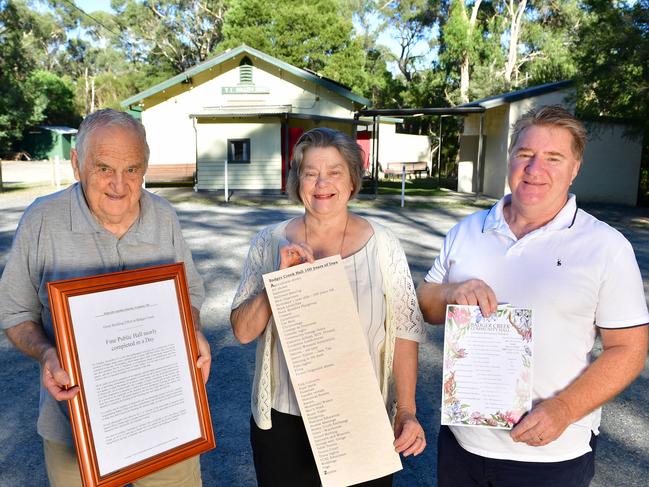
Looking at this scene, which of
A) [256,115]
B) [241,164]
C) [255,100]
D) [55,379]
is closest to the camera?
[55,379]

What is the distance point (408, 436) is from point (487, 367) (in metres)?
0.40

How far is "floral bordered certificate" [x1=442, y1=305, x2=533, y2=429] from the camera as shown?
1885 mm

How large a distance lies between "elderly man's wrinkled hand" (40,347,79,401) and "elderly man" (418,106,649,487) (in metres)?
1.36

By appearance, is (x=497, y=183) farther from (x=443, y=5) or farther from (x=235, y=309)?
(x=443, y=5)

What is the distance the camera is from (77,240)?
2.08 metres

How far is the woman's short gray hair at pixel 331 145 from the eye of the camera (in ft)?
7.00

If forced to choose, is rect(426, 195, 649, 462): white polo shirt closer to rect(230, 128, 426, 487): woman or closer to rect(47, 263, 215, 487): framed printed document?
rect(230, 128, 426, 487): woman

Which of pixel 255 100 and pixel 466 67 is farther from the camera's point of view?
pixel 466 67

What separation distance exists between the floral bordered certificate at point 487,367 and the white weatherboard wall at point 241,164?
20711mm

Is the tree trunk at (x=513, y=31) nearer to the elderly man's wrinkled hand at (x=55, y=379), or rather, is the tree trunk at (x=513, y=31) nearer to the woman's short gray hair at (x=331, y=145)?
the woman's short gray hair at (x=331, y=145)

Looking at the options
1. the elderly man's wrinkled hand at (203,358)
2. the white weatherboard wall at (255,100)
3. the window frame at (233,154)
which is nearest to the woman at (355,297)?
the elderly man's wrinkled hand at (203,358)

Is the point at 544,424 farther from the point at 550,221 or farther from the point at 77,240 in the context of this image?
the point at 77,240

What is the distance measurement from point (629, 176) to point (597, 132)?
2.52 metres

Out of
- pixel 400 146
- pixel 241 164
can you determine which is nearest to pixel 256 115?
pixel 241 164
